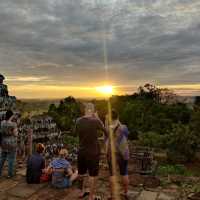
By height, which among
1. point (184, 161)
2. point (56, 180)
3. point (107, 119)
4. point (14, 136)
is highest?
point (107, 119)

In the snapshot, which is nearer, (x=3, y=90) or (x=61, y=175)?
(x=61, y=175)

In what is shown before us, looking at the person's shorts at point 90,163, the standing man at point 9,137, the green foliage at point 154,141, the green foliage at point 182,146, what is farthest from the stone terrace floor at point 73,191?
the green foliage at point 154,141

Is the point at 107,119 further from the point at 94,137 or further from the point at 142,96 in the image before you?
the point at 142,96

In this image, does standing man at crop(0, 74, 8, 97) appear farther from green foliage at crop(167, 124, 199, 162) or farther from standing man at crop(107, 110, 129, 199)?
green foliage at crop(167, 124, 199, 162)

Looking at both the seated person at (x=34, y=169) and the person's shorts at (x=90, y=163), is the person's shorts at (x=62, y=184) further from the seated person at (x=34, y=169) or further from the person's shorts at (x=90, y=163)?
the person's shorts at (x=90, y=163)

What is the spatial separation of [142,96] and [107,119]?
21.5 meters

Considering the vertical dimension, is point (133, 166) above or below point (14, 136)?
below

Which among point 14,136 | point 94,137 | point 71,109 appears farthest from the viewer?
point 71,109

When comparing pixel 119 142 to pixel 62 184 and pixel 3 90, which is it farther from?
pixel 3 90

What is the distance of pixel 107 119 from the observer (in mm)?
5543

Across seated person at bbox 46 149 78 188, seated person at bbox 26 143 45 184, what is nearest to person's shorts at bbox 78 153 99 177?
seated person at bbox 46 149 78 188

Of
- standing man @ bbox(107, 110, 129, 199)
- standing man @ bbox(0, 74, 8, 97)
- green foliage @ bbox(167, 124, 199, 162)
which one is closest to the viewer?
standing man @ bbox(107, 110, 129, 199)

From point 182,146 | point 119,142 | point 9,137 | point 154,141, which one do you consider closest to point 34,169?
point 9,137

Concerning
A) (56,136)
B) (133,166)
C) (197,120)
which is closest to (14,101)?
(56,136)
